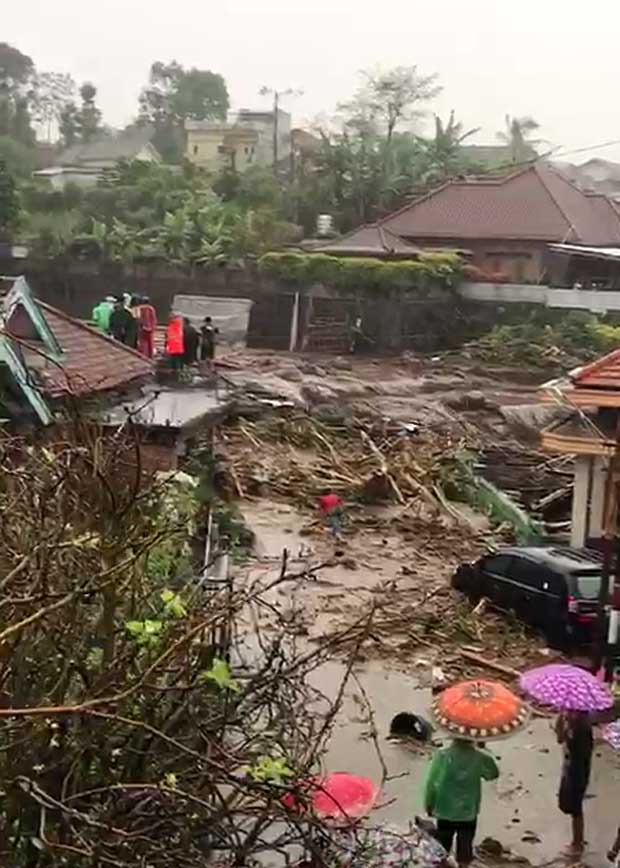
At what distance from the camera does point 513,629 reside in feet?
47.8

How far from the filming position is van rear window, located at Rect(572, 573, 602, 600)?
13.6 metres

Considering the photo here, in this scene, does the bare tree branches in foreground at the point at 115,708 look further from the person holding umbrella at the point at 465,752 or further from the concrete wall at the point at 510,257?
the concrete wall at the point at 510,257

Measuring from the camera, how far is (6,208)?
4706 cm

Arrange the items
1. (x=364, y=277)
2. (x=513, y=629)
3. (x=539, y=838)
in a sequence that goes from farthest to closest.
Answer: (x=364, y=277)
(x=513, y=629)
(x=539, y=838)

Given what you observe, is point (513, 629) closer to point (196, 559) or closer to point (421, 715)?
point (421, 715)

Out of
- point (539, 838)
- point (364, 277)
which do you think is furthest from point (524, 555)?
point (364, 277)

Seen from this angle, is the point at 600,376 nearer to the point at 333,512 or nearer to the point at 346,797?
the point at 333,512

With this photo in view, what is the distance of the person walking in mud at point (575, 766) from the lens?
8766 mm

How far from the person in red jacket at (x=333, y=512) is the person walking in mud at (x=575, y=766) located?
1042cm

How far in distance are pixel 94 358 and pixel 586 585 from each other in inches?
288

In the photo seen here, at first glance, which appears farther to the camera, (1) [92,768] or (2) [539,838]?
(2) [539,838]

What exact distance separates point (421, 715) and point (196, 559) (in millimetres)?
2901

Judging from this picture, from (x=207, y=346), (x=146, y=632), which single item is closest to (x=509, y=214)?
(x=207, y=346)

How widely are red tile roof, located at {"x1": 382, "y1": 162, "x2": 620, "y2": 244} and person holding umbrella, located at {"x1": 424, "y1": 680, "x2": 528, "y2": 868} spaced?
37.3m
